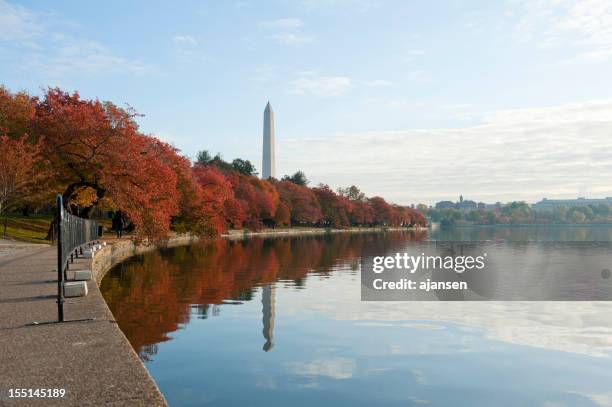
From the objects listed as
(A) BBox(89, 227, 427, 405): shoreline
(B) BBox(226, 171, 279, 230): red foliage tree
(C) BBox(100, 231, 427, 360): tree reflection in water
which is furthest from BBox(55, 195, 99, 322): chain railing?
(B) BBox(226, 171, 279, 230): red foliage tree

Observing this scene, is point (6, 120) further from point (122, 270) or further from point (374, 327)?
point (374, 327)

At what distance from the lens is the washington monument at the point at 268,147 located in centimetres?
15388

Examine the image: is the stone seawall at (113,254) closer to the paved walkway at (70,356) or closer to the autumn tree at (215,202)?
the autumn tree at (215,202)

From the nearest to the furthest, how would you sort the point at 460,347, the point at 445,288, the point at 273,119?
the point at 460,347
the point at 445,288
the point at 273,119

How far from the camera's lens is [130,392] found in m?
7.79

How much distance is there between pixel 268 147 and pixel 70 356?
146484mm

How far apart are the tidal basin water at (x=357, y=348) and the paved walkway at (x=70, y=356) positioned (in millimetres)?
1397

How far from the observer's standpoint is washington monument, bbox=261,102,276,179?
153875 mm

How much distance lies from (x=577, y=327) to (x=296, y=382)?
10117mm

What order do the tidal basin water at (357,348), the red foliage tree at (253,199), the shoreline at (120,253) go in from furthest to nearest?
the red foliage tree at (253,199)
the shoreline at (120,253)
the tidal basin water at (357,348)

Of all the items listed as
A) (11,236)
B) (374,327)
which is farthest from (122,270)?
(374,327)

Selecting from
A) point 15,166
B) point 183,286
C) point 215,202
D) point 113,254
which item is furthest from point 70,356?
point 215,202

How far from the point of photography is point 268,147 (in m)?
155

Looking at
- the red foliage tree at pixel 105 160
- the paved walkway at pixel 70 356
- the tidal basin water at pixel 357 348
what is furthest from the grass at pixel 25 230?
the paved walkway at pixel 70 356
